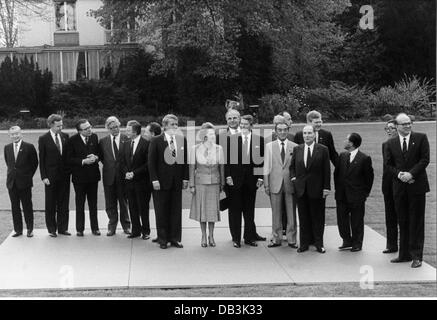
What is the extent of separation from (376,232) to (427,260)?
1.78 meters

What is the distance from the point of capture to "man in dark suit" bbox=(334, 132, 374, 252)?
893cm

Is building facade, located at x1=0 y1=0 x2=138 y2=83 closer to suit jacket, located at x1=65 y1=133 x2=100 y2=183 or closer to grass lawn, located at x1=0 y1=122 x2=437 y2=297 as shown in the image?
grass lawn, located at x1=0 y1=122 x2=437 y2=297

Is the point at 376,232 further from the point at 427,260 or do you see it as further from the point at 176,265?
the point at 176,265

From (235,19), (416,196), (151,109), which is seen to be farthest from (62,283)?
(151,109)

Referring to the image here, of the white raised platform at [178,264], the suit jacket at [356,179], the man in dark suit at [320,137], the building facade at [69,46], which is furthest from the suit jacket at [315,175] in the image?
the building facade at [69,46]

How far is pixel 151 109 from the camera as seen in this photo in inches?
1337

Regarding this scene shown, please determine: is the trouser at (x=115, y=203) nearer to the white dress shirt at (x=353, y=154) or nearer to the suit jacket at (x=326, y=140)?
the suit jacket at (x=326, y=140)

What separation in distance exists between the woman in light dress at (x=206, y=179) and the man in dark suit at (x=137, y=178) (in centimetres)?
85

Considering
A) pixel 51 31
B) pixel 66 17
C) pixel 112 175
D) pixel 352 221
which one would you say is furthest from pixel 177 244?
pixel 51 31

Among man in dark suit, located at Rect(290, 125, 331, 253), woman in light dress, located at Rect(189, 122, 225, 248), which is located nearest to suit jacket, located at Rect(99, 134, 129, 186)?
woman in light dress, located at Rect(189, 122, 225, 248)

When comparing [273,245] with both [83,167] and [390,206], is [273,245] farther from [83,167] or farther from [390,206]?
[83,167]

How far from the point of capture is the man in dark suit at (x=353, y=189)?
893 centimetres

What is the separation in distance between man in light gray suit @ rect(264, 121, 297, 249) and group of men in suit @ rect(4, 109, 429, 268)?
0.05 feet

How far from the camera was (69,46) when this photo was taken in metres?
39.3
